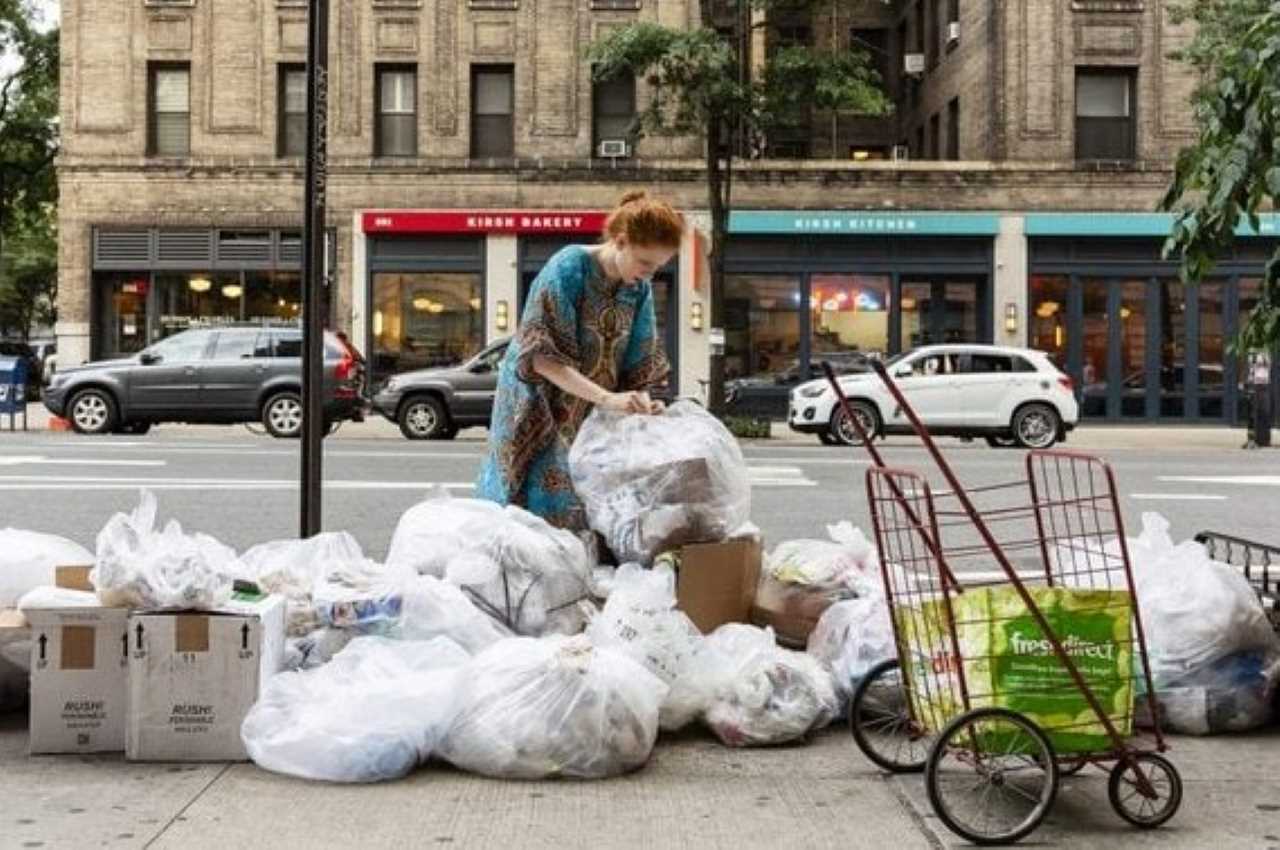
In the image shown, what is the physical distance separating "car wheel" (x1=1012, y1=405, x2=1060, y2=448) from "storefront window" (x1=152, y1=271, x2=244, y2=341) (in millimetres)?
15606

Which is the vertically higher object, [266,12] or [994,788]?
[266,12]

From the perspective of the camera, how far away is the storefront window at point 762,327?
29672 millimetres

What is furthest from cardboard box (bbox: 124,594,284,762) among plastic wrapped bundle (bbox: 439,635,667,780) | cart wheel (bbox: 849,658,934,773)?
cart wheel (bbox: 849,658,934,773)

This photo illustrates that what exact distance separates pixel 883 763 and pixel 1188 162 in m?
2.47

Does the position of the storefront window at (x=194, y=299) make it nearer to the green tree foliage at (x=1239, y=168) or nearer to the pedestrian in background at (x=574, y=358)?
the pedestrian in background at (x=574, y=358)

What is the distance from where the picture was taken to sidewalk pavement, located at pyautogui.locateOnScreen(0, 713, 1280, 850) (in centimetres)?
401

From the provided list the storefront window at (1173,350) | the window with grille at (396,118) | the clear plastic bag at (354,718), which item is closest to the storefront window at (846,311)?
the storefront window at (1173,350)

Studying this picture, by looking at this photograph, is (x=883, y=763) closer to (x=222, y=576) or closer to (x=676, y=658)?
(x=676, y=658)

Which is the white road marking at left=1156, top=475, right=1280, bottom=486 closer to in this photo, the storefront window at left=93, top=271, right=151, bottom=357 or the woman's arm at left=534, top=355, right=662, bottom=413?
the woman's arm at left=534, top=355, right=662, bottom=413

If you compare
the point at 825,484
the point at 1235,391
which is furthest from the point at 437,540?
the point at 1235,391

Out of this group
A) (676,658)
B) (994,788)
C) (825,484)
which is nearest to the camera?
(994,788)

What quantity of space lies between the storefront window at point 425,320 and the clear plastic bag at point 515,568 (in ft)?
79.0

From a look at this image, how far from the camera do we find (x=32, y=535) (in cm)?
568

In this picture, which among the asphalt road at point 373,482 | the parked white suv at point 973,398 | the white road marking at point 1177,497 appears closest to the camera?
the asphalt road at point 373,482
